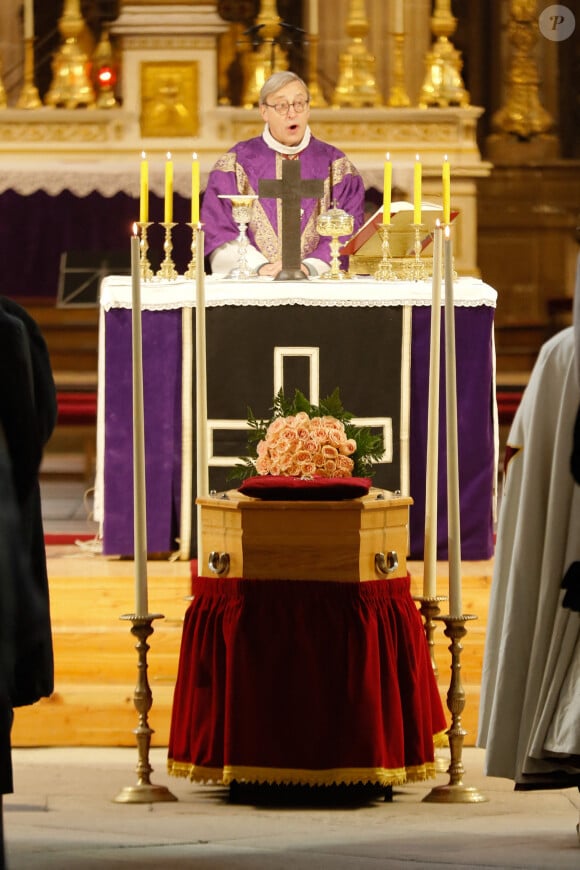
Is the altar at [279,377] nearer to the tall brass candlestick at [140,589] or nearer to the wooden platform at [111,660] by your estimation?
the wooden platform at [111,660]

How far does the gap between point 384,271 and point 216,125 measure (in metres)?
4.69

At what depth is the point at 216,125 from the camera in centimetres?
1165

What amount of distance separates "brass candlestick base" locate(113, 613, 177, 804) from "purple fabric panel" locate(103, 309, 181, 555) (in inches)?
74.8

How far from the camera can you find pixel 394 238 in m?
7.36

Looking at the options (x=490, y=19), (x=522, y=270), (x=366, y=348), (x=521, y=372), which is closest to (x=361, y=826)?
(x=366, y=348)

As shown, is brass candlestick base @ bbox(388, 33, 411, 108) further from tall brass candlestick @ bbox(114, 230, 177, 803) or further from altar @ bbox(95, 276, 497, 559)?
tall brass candlestick @ bbox(114, 230, 177, 803)

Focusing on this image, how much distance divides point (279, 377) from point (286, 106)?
131cm

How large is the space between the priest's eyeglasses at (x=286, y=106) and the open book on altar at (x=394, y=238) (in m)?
0.60

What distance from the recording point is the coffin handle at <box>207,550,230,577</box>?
205 inches

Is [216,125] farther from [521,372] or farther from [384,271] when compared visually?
[384,271]

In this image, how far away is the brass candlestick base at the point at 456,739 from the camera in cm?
517

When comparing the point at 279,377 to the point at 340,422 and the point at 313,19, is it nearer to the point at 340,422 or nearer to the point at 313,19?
the point at 340,422

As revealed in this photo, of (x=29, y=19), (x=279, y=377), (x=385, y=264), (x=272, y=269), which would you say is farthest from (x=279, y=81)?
(x=29, y=19)

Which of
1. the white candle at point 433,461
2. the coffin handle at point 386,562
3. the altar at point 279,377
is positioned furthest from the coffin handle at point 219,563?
the altar at point 279,377
